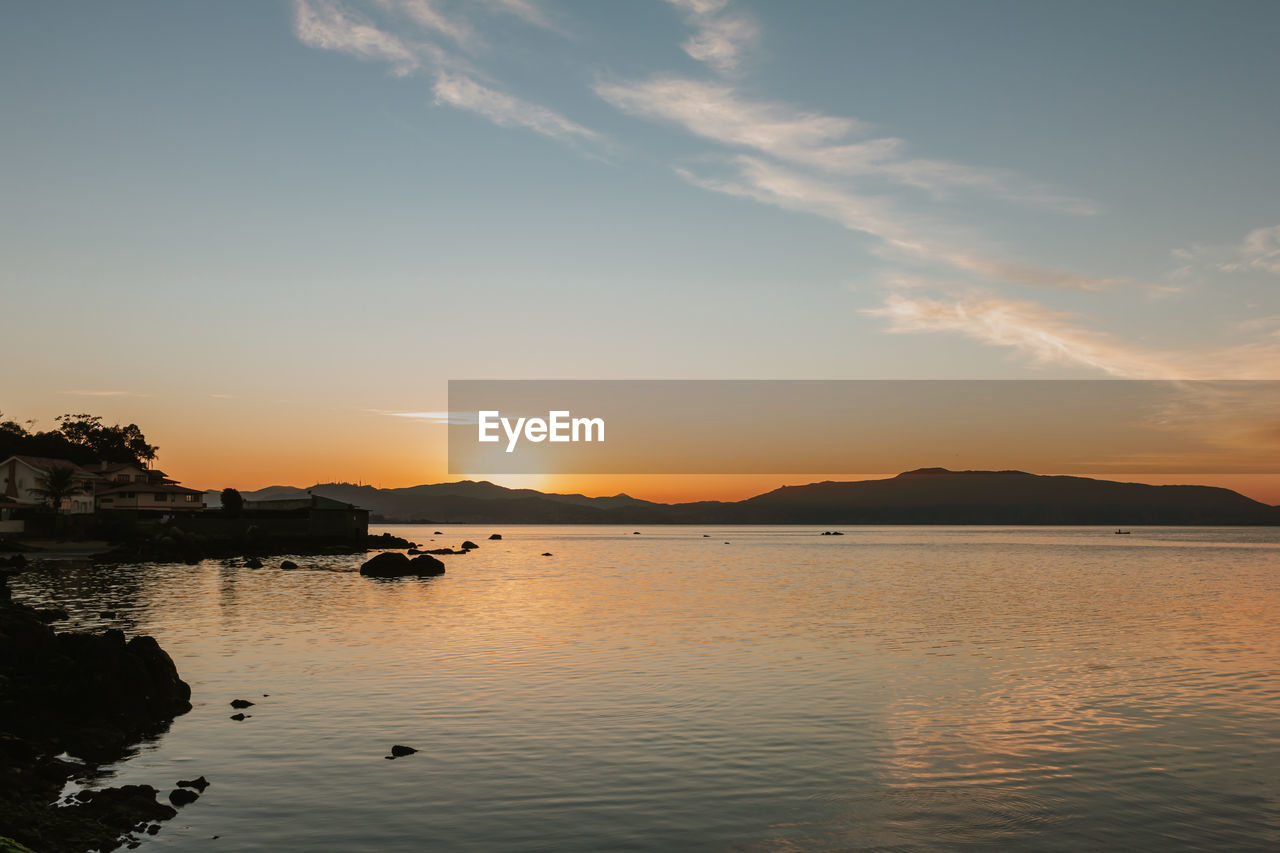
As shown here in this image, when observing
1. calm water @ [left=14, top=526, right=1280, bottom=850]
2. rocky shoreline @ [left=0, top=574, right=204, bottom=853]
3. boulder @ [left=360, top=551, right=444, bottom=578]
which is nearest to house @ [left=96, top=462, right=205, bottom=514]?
boulder @ [left=360, top=551, right=444, bottom=578]

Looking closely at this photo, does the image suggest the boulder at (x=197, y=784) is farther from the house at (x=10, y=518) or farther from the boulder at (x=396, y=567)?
the house at (x=10, y=518)

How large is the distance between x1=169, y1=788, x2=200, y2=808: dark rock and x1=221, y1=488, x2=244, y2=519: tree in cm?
12477

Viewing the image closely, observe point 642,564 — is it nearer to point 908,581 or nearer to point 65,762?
point 908,581

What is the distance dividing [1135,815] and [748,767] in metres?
8.02

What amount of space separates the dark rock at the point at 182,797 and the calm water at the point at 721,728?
0.68 ft

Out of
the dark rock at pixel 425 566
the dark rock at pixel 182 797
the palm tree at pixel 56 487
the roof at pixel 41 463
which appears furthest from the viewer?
the roof at pixel 41 463

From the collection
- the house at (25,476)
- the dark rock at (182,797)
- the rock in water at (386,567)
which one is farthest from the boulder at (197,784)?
the house at (25,476)

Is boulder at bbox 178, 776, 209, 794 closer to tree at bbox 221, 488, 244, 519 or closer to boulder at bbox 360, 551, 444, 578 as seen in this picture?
boulder at bbox 360, 551, 444, 578

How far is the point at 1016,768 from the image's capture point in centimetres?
2127

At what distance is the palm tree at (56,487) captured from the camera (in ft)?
408

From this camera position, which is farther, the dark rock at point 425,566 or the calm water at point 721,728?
the dark rock at point 425,566

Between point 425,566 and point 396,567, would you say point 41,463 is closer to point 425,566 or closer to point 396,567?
point 396,567

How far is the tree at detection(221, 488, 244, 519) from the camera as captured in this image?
438 feet

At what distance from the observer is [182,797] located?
1858 cm
